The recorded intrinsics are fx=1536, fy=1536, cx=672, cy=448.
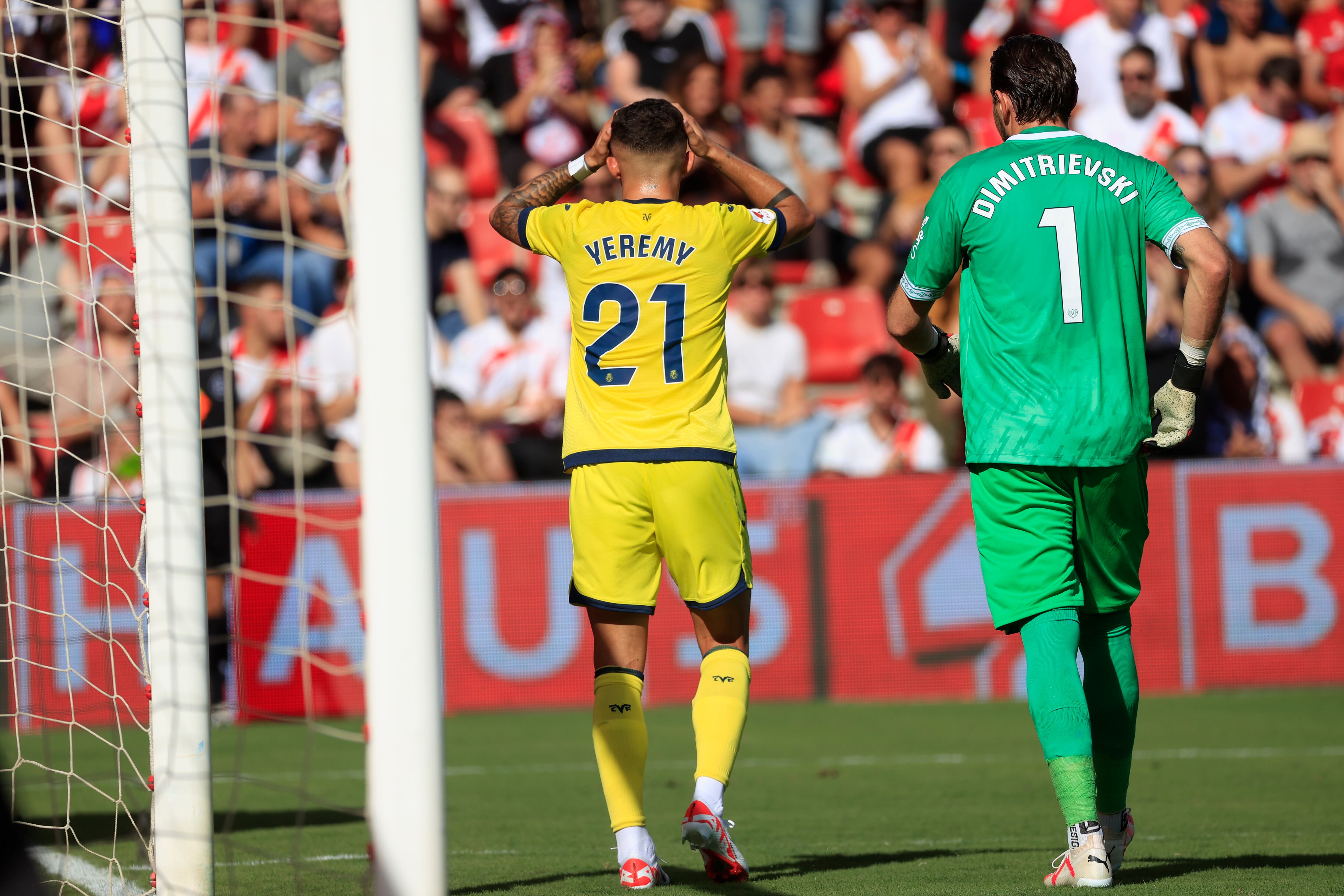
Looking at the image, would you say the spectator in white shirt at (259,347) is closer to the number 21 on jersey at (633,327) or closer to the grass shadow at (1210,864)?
the number 21 on jersey at (633,327)

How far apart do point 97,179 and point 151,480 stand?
653 centimetres

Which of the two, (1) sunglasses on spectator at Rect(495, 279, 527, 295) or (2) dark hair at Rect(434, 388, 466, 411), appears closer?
(2) dark hair at Rect(434, 388, 466, 411)

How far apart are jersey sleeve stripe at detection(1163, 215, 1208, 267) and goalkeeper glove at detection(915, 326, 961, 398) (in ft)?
2.06

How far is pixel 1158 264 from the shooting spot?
1118 centimetres

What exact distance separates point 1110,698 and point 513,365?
25.2 ft

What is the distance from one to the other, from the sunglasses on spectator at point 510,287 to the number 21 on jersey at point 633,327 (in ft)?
23.3

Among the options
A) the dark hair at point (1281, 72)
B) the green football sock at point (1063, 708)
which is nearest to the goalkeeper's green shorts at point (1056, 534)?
the green football sock at point (1063, 708)

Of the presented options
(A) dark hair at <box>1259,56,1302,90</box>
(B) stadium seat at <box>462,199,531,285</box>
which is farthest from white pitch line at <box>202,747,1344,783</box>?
(A) dark hair at <box>1259,56,1302,90</box>

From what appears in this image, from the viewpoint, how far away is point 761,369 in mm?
11219

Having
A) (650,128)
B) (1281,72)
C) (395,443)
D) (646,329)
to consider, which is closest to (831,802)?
(646,329)

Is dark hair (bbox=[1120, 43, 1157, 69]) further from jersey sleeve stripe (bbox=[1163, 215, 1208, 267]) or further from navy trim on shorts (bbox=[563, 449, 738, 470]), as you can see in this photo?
navy trim on shorts (bbox=[563, 449, 738, 470])

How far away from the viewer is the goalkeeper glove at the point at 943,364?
4309mm

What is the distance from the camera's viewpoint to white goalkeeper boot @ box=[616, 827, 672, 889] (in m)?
4.04

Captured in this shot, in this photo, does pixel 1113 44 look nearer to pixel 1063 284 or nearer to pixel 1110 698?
pixel 1063 284
